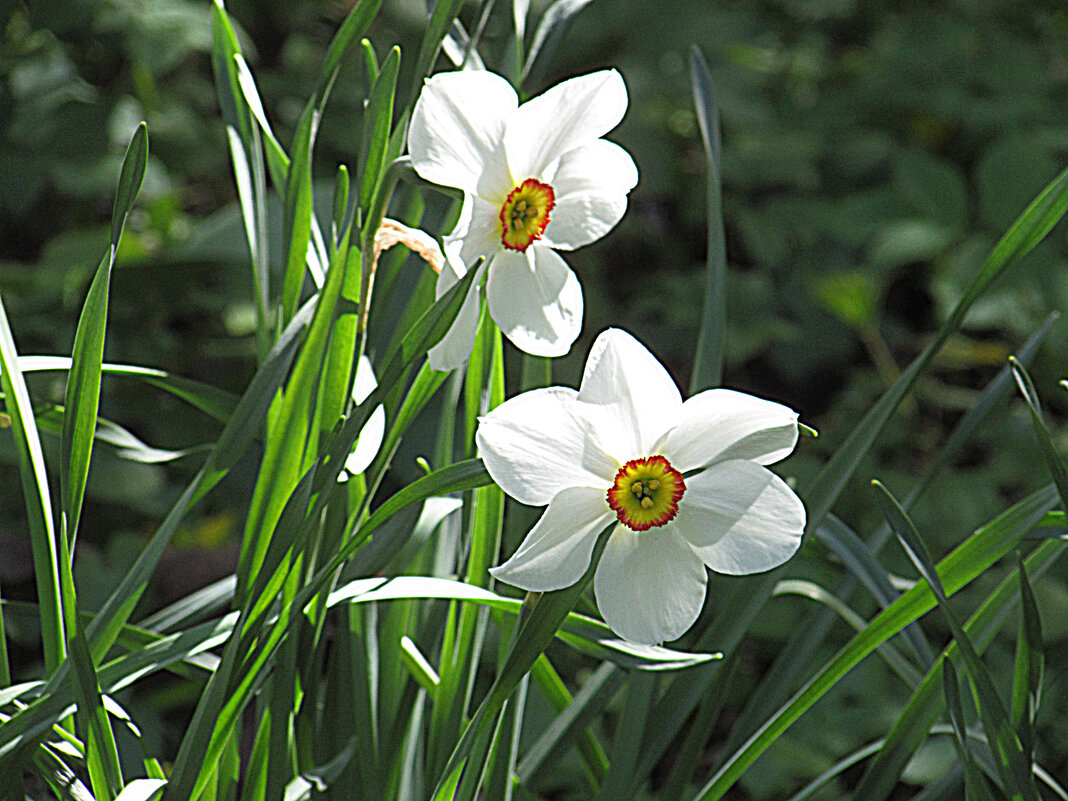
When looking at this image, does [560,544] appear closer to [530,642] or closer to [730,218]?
[530,642]

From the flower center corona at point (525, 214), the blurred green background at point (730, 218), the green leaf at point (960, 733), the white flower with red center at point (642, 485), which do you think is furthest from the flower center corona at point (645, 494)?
the blurred green background at point (730, 218)

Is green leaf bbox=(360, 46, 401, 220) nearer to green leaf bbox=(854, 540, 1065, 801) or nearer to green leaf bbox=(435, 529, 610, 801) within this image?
green leaf bbox=(435, 529, 610, 801)

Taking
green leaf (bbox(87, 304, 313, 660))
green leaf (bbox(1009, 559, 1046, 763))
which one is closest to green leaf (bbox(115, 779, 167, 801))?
green leaf (bbox(87, 304, 313, 660))

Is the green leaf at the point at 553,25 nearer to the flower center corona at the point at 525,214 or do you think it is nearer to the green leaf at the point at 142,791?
the flower center corona at the point at 525,214

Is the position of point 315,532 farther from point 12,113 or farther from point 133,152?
point 12,113

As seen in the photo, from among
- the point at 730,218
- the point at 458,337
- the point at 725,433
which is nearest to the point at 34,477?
the point at 458,337

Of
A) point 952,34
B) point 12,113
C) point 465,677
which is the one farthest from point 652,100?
point 465,677

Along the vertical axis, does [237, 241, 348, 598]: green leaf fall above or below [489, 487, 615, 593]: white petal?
below
